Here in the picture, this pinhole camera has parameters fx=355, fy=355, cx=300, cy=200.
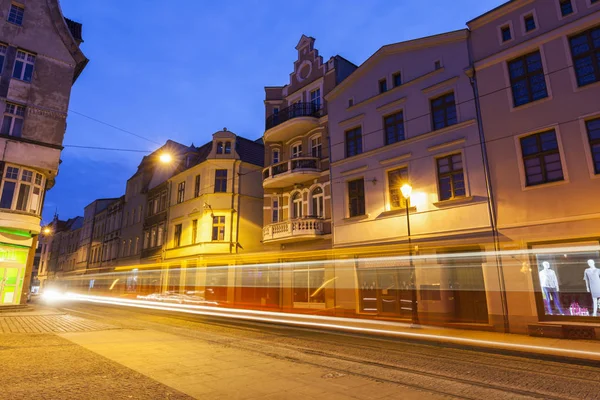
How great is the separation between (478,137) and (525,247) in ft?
16.2

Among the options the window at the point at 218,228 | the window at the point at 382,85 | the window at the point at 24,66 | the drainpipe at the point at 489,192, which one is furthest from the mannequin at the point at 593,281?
the window at the point at 24,66

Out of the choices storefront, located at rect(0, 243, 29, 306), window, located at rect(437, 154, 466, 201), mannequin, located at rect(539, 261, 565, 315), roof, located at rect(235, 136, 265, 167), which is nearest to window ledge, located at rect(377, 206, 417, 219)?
window, located at rect(437, 154, 466, 201)

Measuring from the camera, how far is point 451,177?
53.0 feet

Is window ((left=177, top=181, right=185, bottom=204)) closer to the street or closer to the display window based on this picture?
the street

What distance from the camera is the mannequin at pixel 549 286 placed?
495 inches

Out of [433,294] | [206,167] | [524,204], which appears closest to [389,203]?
[433,294]

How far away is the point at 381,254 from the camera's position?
58.7ft

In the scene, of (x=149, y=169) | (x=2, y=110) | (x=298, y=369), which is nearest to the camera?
(x=298, y=369)

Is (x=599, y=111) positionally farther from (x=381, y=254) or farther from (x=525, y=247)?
(x=381, y=254)

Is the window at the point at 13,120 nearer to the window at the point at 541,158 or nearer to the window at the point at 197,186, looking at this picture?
the window at the point at 197,186

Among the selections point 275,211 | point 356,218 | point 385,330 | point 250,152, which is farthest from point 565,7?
point 250,152

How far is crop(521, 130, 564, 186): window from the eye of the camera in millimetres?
13297

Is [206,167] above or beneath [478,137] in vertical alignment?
above

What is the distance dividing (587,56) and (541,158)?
4.02 m
